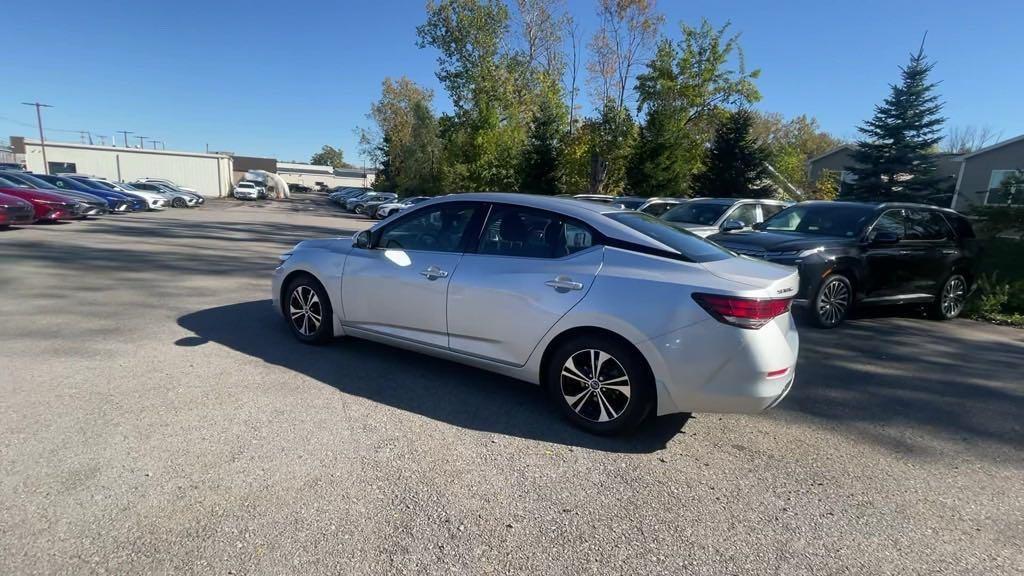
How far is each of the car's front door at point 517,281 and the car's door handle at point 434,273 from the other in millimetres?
125

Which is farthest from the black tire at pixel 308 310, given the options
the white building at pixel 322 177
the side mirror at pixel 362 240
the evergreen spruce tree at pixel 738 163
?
the white building at pixel 322 177

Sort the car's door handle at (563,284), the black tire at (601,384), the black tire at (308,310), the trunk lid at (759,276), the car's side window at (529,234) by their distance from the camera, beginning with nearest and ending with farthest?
the trunk lid at (759,276) < the black tire at (601,384) < the car's door handle at (563,284) < the car's side window at (529,234) < the black tire at (308,310)

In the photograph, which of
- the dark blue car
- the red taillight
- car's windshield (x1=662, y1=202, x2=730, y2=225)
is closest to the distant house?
car's windshield (x1=662, y1=202, x2=730, y2=225)

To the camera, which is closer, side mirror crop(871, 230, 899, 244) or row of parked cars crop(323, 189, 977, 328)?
row of parked cars crop(323, 189, 977, 328)

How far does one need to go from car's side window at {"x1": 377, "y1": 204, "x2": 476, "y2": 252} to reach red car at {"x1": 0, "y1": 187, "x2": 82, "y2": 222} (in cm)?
1645

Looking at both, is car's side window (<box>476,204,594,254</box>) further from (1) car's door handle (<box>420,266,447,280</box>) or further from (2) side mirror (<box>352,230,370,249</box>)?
(2) side mirror (<box>352,230,370,249</box>)

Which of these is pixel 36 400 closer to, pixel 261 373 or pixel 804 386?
pixel 261 373

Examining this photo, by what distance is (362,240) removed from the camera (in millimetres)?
4898

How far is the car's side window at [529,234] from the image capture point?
3.87 m

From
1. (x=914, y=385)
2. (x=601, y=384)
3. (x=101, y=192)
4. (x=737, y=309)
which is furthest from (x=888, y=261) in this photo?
(x=101, y=192)

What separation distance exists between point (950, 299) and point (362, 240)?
869 cm

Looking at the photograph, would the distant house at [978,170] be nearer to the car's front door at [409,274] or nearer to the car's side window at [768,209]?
the car's side window at [768,209]

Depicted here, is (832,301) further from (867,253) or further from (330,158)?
(330,158)

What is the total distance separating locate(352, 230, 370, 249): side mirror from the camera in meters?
4.87
